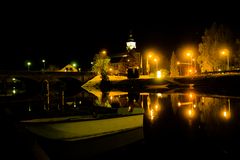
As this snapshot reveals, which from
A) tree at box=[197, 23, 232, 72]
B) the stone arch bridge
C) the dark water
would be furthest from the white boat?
tree at box=[197, 23, 232, 72]

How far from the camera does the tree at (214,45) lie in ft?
277

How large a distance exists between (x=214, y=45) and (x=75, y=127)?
73763 mm

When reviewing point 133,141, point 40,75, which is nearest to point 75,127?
point 133,141

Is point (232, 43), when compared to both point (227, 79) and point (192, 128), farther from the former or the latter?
point (192, 128)

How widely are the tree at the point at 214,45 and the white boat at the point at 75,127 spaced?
6893 cm

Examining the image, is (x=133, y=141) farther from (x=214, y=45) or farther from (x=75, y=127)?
(x=214, y=45)

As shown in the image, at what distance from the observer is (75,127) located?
19797 mm

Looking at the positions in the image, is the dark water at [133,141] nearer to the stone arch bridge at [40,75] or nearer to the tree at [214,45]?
the tree at [214,45]

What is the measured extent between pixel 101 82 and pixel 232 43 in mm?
43307

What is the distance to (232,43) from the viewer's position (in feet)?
277

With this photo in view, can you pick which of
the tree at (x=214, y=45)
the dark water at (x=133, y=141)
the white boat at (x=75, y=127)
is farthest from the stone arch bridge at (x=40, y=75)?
the white boat at (x=75, y=127)

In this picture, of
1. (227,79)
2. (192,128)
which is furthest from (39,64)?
(192,128)

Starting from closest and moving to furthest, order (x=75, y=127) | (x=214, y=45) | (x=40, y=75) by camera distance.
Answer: (x=75, y=127)
(x=214, y=45)
(x=40, y=75)

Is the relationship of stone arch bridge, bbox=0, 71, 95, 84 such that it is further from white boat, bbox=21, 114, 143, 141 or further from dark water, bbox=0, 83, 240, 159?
white boat, bbox=21, 114, 143, 141
